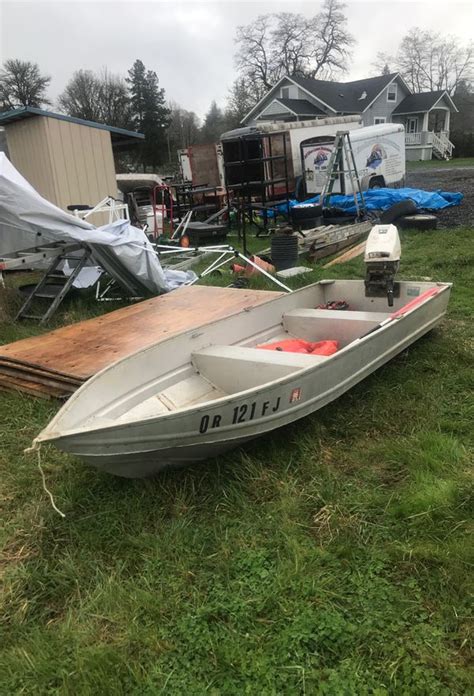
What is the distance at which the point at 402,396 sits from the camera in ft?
13.0

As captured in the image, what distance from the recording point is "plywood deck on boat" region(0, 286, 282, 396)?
164 inches

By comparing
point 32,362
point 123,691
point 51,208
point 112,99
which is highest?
point 112,99

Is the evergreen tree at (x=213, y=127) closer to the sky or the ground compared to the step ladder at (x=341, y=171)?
closer to the sky

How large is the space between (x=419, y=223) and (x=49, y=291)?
732cm

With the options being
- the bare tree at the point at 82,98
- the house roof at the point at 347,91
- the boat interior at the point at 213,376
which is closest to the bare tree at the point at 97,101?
the bare tree at the point at 82,98

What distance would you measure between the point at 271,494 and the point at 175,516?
0.54 m

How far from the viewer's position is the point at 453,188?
17594 mm

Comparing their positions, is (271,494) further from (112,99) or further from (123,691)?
(112,99)

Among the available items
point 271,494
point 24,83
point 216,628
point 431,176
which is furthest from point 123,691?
point 24,83

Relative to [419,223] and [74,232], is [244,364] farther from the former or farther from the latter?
[419,223]

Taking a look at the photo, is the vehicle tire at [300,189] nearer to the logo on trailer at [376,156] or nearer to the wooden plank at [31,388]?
the logo on trailer at [376,156]

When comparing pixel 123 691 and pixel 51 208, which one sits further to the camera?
pixel 51 208

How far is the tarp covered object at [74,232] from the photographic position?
5.63 meters

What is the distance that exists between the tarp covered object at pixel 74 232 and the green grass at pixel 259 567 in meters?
2.88
